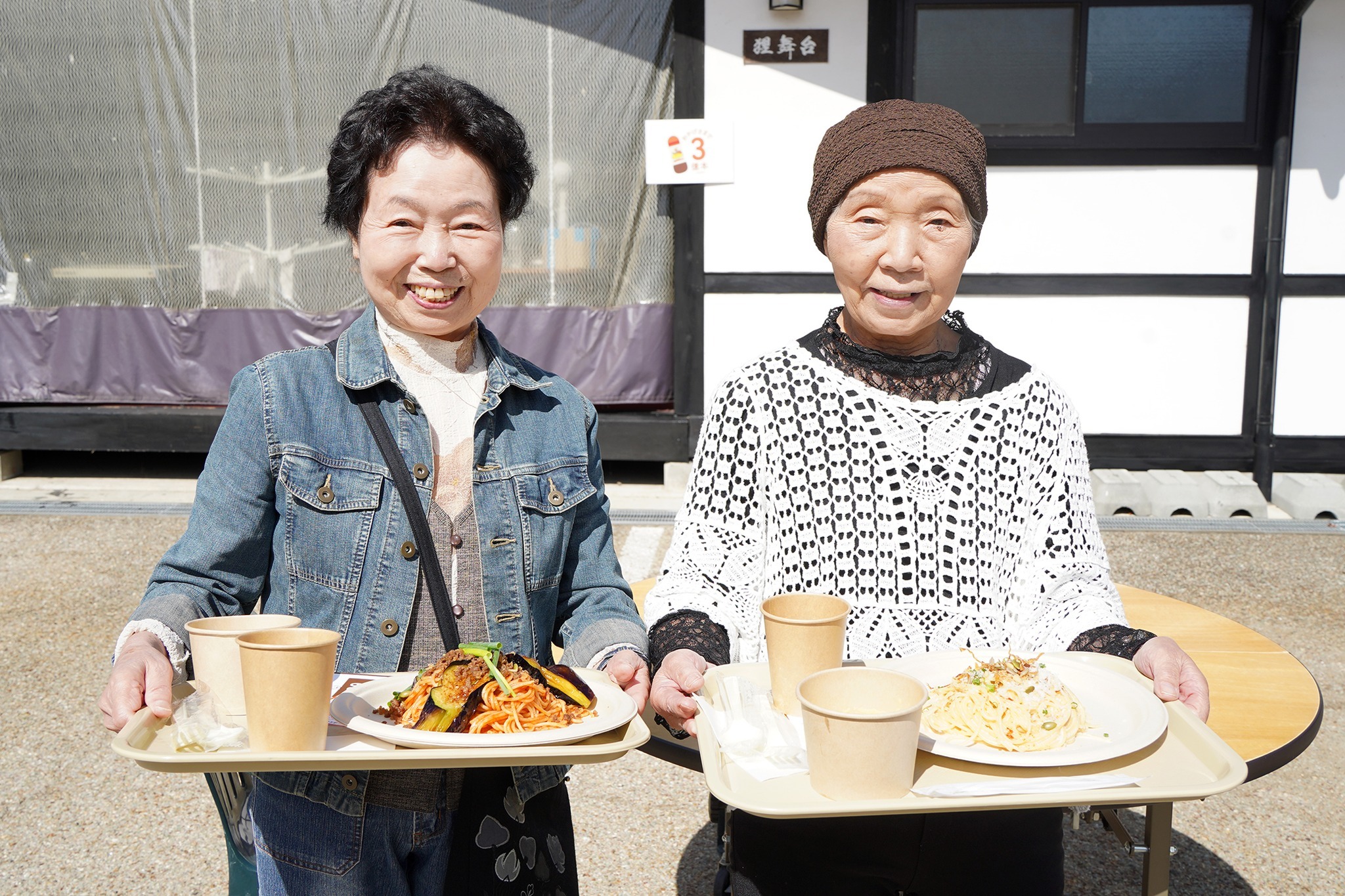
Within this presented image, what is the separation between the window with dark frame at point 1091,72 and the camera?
6777 millimetres

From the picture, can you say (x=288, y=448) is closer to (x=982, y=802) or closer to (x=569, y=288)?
(x=982, y=802)

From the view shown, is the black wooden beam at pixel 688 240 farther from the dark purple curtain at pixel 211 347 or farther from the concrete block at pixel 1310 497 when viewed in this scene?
the concrete block at pixel 1310 497

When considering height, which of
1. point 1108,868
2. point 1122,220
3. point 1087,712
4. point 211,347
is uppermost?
point 1122,220

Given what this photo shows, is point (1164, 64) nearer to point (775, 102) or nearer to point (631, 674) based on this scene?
point (775, 102)

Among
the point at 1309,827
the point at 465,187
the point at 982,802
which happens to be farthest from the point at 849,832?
the point at 1309,827

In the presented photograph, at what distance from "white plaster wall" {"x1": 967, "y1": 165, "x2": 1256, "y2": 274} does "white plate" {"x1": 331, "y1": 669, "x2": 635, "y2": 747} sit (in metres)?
5.94

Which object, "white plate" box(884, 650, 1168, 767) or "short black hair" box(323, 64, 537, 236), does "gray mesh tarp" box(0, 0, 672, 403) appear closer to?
"short black hair" box(323, 64, 537, 236)

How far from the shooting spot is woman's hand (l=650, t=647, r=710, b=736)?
1.65 meters

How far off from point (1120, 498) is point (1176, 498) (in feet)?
1.05

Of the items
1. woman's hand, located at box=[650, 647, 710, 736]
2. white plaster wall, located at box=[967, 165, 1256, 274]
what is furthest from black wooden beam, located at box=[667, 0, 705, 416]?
woman's hand, located at box=[650, 647, 710, 736]

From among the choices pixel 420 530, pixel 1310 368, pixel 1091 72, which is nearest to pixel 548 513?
pixel 420 530

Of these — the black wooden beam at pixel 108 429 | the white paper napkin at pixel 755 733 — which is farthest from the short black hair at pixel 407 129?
the black wooden beam at pixel 108 429

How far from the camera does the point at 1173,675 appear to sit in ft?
5.56

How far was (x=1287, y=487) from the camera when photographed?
688 cm
